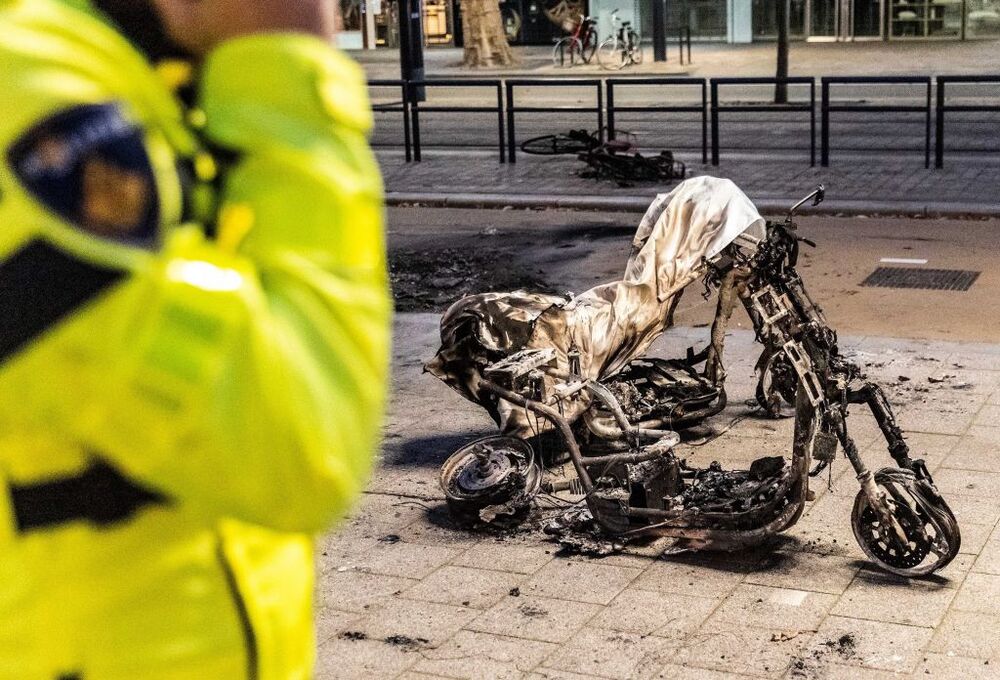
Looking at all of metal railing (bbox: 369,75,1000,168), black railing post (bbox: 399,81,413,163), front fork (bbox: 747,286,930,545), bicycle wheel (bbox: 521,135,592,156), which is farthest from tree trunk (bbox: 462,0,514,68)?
front fork (bbox: 747,286,930,545)

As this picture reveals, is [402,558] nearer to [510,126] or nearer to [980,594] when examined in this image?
[980,594]

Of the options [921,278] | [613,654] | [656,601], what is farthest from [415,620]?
[921,278]

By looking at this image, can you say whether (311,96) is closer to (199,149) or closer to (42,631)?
(199,149)

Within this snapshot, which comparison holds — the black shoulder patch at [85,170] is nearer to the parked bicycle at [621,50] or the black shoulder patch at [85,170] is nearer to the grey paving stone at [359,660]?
the grey paving stone at [359,660]

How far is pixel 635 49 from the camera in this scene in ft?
121

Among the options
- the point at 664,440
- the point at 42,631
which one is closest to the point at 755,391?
the point at 664,440

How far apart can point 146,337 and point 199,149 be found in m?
0.23

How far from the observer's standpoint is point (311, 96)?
1435 mm

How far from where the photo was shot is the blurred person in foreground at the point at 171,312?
53.8 inches

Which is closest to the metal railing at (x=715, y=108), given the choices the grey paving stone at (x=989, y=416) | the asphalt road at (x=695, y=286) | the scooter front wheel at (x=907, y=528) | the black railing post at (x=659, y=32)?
the asphalt road at (x=695, y=286)

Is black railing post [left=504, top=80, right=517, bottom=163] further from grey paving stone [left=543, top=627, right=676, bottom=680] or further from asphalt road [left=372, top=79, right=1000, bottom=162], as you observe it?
grey paving stone [left=543, top=627, right=676, bottom=680]

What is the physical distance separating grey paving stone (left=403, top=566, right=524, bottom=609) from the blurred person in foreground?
4401 mm

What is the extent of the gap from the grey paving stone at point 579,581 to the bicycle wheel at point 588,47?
32117 millimetres

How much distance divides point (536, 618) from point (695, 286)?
6.52 m
